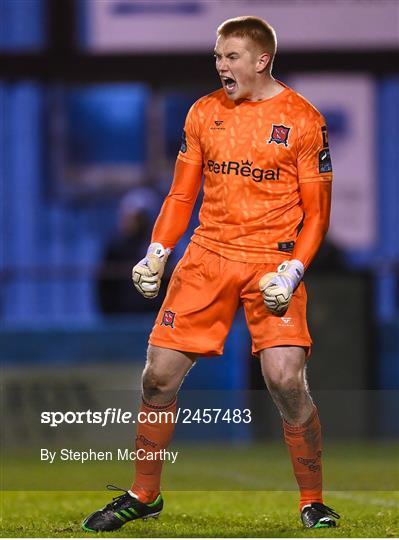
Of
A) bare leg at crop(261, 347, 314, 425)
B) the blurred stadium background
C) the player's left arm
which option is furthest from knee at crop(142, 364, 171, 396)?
the blurred stadium background

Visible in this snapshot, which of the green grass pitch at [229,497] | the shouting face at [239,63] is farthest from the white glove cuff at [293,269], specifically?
the green grass pitch at [229,497]

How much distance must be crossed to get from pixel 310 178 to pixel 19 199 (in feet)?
30.3

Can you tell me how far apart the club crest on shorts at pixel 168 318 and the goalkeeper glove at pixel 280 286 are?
1.59ft

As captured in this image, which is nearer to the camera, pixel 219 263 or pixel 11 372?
pixel 219 263

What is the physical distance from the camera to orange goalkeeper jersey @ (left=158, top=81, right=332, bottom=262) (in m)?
7.87

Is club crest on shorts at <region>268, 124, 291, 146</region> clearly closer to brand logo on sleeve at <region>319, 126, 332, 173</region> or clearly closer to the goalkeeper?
the goalkeeper

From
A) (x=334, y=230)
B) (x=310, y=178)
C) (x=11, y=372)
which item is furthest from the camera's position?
(x=334, y=230)

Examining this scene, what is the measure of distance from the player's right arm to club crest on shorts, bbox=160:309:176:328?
0.14 metres

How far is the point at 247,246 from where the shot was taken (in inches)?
313

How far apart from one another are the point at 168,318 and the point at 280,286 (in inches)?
24.8

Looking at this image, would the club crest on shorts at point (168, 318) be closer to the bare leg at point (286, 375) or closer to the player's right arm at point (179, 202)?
the player's right arm at point (179, 202)

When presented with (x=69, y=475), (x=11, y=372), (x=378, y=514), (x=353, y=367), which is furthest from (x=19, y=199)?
(x=378, y=514)

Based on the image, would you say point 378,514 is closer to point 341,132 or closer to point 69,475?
point 69,475

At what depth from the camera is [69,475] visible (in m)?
11.5
